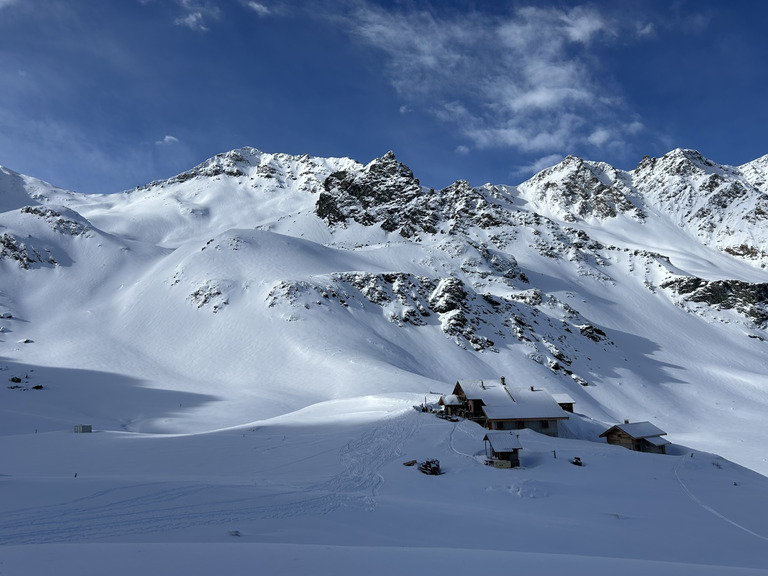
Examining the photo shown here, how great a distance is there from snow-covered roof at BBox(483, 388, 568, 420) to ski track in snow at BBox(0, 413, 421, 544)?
22584 millimetres

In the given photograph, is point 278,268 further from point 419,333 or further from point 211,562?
point 211,562

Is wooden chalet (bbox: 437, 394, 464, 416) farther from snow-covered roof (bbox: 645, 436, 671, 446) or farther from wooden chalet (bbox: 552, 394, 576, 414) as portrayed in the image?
snow-covered roof (bbox: 645, 436, 671, 446)

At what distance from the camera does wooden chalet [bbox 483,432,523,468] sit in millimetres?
29625

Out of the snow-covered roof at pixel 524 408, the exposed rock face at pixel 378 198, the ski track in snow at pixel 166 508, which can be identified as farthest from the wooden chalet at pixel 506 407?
the exposed rock face at pixel 378 198

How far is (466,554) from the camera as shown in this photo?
11000 mm

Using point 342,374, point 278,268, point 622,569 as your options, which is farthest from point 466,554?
point 278,268

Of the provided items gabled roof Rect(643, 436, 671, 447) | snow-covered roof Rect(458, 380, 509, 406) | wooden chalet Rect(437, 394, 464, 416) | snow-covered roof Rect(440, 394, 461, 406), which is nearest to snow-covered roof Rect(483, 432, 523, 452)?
snow-covered roof Rect(458, 380, 509, 406)

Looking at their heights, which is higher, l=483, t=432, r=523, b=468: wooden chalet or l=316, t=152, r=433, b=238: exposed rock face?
l=316, t=152, r=433, b=238: exposed rock face

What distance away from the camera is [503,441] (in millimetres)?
30562

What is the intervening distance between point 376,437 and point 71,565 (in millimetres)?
27061

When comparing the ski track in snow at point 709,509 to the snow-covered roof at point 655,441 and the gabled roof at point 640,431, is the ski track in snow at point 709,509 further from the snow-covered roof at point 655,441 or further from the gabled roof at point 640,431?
the snow-covered roof at point 655,441

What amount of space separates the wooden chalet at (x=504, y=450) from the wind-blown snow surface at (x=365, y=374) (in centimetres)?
189

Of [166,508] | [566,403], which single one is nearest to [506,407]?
[566,403]

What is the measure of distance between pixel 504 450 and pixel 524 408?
15.6 m
